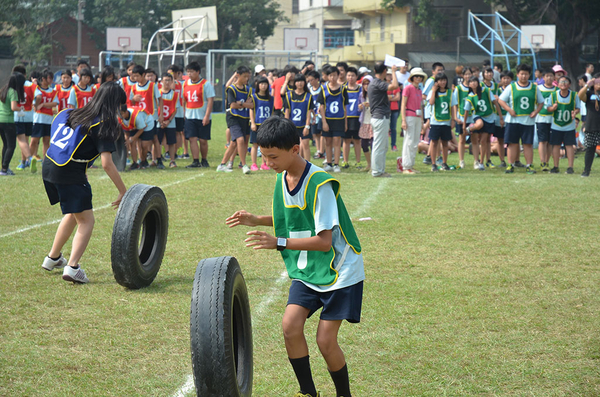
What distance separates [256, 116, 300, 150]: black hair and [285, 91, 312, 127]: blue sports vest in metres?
11.0

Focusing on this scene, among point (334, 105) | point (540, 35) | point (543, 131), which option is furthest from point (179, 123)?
point (540, 35)

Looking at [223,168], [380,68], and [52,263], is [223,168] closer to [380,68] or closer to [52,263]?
[380,68]

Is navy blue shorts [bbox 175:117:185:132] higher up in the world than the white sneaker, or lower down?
higher up

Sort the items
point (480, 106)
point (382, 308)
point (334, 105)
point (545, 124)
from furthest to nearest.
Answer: point (480, 106) → point (545, 124) → point (334, 105) → point (382, 308)

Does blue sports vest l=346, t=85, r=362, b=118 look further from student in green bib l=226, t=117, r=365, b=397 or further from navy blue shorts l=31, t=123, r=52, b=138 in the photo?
student in green bib l=226, t=117, r=365, b=397

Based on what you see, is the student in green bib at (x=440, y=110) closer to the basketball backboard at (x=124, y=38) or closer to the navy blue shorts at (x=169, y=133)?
the navy blue shorts at (x=169, y=133)

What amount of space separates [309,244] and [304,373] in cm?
75

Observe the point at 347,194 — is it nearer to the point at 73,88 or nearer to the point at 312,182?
the point at 73,88

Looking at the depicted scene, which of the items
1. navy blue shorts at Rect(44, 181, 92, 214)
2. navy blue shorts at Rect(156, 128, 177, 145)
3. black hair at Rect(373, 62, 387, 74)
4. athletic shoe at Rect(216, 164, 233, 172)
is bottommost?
athletic shoe at Rect(216, 164, 233, 172)

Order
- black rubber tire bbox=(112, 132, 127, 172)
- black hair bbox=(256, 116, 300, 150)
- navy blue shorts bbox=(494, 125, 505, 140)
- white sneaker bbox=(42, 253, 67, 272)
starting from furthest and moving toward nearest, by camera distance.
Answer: navy blue shorts bbox=(494, 125, 505, 140), black rubber tire bbox=(112, 132, 127, 172), white sneaker bbox=(42, 253, 67, 272), black hair bbox=(256, 116, 300, 150)

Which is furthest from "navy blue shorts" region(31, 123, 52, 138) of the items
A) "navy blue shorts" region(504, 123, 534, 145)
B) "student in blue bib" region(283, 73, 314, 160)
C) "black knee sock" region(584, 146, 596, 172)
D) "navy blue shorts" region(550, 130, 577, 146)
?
"black knee sock" region(584, 146, 596, 172)

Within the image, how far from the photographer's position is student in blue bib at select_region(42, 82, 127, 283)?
6.19 metres

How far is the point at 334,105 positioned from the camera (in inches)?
562

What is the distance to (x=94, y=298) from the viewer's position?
582cm
